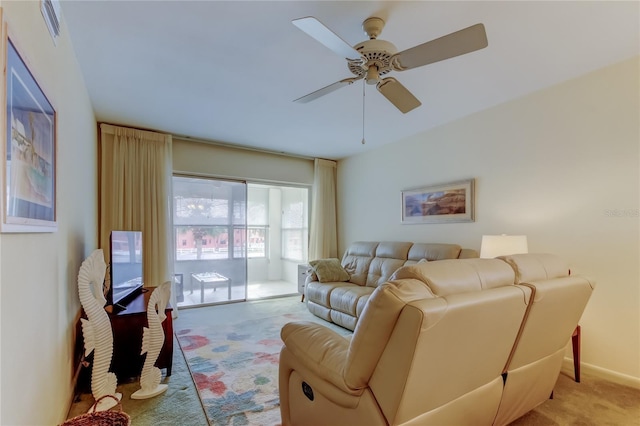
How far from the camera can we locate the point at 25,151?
117 centimetres

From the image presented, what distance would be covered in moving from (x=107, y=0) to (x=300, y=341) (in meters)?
2.16

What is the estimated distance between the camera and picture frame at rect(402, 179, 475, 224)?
3539mm

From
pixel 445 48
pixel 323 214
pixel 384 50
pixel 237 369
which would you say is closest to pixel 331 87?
pixel 384 50

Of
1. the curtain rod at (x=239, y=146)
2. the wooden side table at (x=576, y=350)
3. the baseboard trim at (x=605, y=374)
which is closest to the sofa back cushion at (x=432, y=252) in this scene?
the wooden side table at (x=576, y=350)

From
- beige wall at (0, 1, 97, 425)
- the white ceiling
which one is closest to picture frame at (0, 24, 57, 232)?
beige wall at (0, 1, 97, 425)

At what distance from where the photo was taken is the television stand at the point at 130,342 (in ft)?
7.68

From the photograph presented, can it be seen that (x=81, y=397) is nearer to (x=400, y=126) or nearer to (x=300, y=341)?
(x=300, y=341)

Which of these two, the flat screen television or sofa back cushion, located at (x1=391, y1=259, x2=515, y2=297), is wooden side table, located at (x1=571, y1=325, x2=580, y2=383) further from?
the flat screen television

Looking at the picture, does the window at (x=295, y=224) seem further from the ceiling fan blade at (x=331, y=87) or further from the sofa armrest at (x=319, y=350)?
the sofa armrest at (x=319, y=350)

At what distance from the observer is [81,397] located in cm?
218

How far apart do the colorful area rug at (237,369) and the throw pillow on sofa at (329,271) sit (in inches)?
30.4

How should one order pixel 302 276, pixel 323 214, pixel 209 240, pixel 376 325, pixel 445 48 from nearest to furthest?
1. pixel 376 325
2. pixel 445 48
3. pixel 209 240
4. pixel 302 276
5. pixel 323 214

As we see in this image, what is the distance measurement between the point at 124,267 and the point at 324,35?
247 centimetres

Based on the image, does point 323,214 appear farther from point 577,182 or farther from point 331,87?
point 577,182
